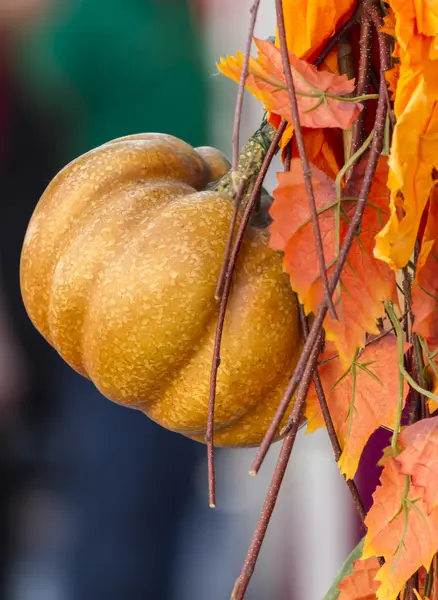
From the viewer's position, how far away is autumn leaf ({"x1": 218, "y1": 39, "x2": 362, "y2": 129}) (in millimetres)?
347

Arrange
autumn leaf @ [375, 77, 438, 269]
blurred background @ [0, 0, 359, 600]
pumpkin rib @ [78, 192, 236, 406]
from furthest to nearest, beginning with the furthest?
blurred background @ [0, 0, 359, 600], pumpkin rib @ [78, 192, 236, 406], autumn leaf @ [375, 77, 438, 269]

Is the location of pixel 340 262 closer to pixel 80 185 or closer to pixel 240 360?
pixel 240 360

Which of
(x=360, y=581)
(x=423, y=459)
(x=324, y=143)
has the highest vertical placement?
(x=324, y=143)

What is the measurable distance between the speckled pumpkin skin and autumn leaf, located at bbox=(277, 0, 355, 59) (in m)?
0.10

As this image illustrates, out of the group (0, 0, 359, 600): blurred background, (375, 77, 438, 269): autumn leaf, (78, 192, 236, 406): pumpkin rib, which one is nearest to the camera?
(375, 77, 438, 269): autumn leaf

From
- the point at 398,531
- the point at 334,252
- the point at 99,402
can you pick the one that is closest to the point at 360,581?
the point at 398,531

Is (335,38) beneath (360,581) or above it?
above

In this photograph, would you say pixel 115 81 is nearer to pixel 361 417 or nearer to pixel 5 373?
pixel 5 373

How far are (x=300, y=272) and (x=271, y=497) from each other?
10cm

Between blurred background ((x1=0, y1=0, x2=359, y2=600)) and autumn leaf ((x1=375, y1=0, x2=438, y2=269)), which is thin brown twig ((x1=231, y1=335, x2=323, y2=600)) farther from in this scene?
blurred background ((x1=0, y1=0, x2=359, y2=600))

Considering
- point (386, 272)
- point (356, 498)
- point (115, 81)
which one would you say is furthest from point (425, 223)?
point (115, 81)

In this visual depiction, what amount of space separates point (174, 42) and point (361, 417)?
87cm

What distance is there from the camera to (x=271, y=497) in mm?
335

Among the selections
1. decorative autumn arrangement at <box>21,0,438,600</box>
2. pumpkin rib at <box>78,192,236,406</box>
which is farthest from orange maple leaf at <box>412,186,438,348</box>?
pumpkin rib at <box>78,192,236,406</box>
